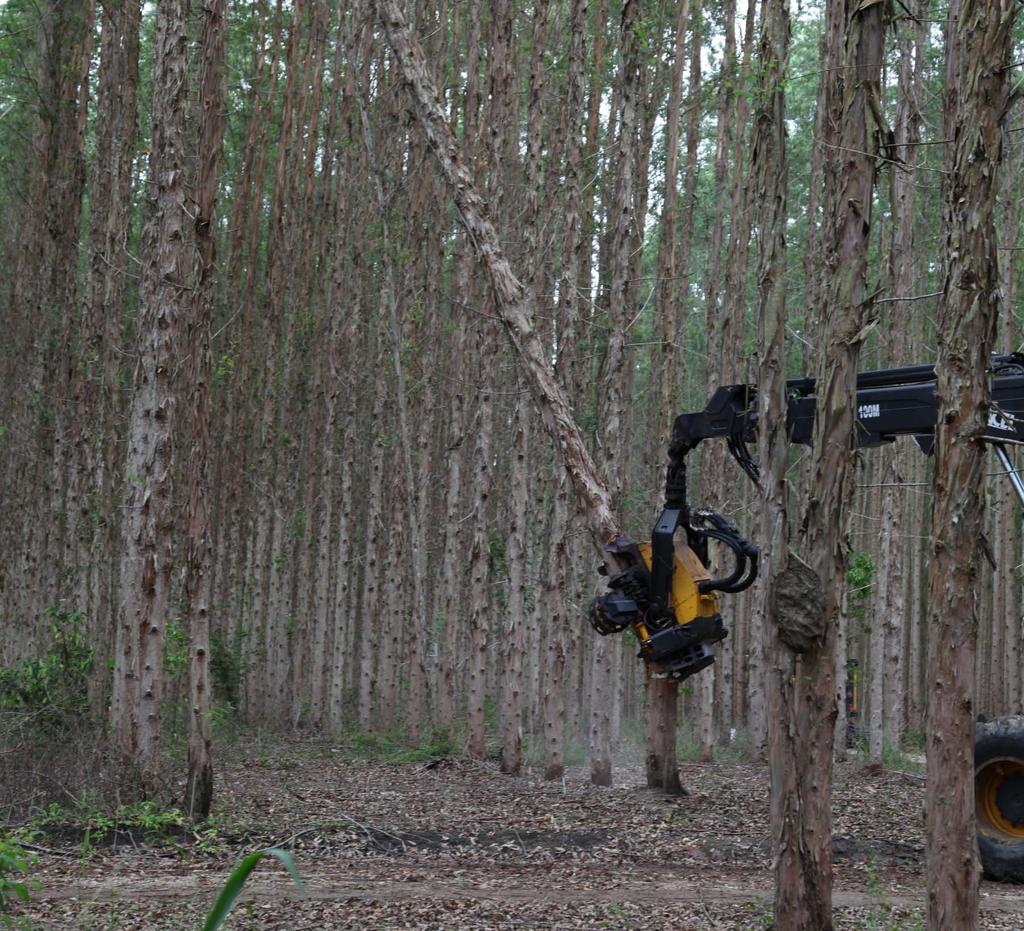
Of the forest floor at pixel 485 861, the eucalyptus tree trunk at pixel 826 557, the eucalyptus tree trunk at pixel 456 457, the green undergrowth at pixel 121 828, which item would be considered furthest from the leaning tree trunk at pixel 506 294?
the eucalyptus tree trunk at pixel 456 457

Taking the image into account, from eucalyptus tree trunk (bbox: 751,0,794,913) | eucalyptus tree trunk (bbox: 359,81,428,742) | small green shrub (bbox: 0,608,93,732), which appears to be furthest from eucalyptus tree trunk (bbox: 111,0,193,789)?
eucalyptus tree trunk (bbox: 359,81,428,742)

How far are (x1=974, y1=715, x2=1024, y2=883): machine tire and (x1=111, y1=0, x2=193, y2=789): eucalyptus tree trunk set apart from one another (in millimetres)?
7150

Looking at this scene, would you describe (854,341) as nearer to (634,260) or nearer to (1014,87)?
(1014,87)

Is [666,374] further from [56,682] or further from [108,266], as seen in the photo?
[56,682]

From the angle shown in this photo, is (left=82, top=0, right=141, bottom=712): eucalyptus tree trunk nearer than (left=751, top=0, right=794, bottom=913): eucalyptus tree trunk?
No

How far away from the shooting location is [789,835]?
6117 mm

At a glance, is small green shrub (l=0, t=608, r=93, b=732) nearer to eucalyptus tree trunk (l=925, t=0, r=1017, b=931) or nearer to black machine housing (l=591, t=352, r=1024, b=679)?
black machine housing (l=591, t=352, r=1024, b=679)

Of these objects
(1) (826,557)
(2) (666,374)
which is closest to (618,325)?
(2) (666,374)

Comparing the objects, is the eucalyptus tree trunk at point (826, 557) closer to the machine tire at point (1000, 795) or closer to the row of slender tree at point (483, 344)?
the row of slender tree at point (483, 344)

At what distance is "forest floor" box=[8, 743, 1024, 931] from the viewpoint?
7164mm

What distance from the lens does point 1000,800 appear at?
928cm

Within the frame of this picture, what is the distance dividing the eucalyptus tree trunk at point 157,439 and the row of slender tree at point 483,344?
3 centimetres

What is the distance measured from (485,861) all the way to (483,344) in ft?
26.6

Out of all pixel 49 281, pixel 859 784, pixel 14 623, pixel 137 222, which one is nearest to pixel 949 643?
pixel 859 784
